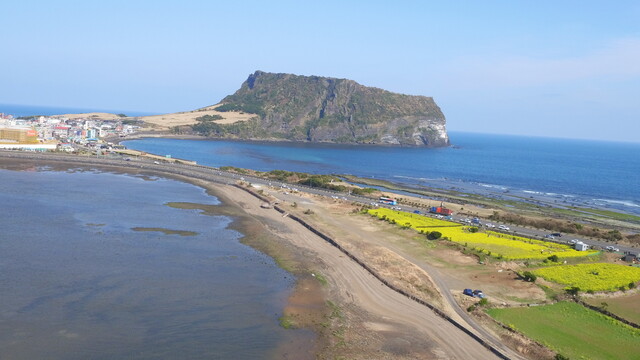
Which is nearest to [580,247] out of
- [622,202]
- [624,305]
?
[624,305]

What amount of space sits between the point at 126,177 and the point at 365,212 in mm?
55788

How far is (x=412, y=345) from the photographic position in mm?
34344

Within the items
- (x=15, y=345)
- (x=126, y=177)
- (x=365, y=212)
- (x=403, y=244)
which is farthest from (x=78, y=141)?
(x=15, y=345)

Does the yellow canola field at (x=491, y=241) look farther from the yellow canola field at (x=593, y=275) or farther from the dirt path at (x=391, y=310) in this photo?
the dirt path at (x=391, y=310)

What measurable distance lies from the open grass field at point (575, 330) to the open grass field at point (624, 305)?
2.12 metres

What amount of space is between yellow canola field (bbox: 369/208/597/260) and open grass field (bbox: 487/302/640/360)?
1552 centimetres

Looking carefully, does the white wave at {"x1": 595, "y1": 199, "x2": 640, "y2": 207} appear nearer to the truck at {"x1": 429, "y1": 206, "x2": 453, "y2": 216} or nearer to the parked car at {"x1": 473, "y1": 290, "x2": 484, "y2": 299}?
the truck at {"x1": 429, "y1": 206, "x2": 453, "y2": 216}

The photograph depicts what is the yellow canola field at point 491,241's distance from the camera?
60.8 metres

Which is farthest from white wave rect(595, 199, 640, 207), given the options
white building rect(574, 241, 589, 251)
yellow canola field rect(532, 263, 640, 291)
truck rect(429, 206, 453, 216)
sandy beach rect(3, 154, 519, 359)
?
sandy beach rect(3, 154, 519, 359)

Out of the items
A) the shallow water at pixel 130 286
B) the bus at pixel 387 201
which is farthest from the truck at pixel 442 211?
the shallow water at pixel 130 286

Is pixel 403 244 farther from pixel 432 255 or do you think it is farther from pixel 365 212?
pixel 365 212

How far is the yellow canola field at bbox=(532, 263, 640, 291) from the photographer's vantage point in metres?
49.8

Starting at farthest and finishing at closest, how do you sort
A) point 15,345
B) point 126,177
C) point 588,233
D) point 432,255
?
point 126,177 < point 588,233 < point 432,255 < point 15,345

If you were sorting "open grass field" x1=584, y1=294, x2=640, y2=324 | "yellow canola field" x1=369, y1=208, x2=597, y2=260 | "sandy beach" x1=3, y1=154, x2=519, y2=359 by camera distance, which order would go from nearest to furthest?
"sandy beach" x1=3, y1=154, x2=519, y2=359
"open grass field" x1=584, y1=294, x2=640, y2=324
"yellow canola field" x1=369, y1=208, x2=597, y2=260
